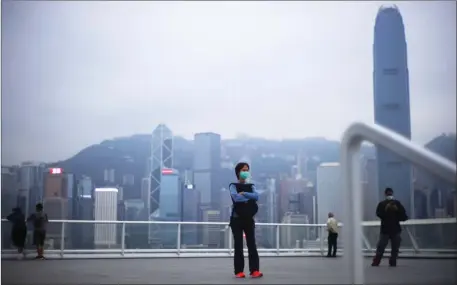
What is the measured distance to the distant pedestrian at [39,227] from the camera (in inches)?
359

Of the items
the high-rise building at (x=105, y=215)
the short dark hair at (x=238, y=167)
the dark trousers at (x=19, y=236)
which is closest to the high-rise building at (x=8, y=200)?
the dark trousers at (x=19, y=236)

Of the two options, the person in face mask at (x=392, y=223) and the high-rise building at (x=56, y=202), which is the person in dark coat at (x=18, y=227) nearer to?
the high-rise building at (x=56, y=202)

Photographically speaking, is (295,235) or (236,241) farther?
(295,235)

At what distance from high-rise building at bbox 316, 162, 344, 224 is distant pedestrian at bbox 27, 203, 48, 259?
4.73 metres

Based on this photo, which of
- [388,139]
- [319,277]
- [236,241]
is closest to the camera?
[388,139]

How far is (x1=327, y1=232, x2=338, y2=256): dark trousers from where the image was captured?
10997 millimetres

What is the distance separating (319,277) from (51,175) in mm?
10470

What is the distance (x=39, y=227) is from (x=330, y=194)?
546 cm

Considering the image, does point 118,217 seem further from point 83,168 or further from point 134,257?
point 83,168

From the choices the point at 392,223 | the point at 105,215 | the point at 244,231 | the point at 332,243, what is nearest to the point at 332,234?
the point at 332,243

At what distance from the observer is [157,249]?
32.8ft

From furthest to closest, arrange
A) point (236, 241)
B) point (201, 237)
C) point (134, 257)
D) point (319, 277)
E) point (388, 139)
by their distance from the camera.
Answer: point (201, 237)
point (134, 257)
point (319, 277)
point (236, 241)
point (388, 139)

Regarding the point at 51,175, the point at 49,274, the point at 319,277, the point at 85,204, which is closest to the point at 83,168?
the point at 51,175

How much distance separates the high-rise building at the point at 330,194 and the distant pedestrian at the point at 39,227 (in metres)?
4.73
